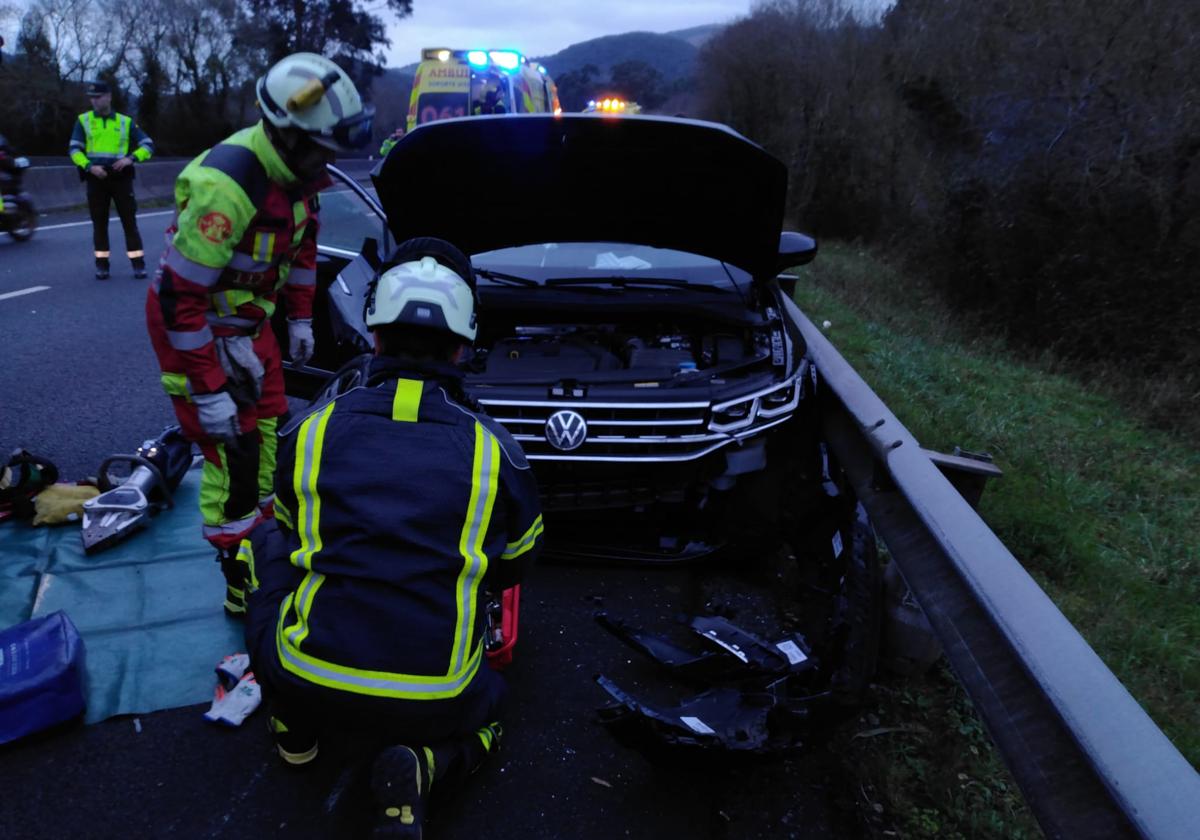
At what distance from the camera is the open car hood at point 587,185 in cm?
348

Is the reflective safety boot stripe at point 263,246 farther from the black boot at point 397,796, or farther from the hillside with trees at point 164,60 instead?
the hillside with trees at point 164,60

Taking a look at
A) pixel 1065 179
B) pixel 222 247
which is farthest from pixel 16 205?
pixel 1065 179

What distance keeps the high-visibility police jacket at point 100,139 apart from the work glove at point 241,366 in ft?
24.5

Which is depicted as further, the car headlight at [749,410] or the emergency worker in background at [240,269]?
the car headlight at [749,410]

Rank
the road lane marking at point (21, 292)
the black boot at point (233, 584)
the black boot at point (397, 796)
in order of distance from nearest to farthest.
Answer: the black boot at point (397, 796) → the black boot at point (233, 584) → the road lane marking at point (21, 292)

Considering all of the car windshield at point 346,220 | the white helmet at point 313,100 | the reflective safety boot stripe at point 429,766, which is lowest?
the reflective safety boot stripe at point 429,766

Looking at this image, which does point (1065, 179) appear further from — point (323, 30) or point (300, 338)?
point (323, 30)

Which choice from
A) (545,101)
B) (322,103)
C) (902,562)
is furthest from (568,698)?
(545,101)

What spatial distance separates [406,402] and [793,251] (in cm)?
245

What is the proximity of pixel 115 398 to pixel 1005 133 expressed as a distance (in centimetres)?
1006

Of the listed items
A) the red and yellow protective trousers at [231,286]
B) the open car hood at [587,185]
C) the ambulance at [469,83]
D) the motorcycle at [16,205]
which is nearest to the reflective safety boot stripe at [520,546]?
the red and yellow protective trousers at [231,286]

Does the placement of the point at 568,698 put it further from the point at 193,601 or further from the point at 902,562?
the point at 193,601

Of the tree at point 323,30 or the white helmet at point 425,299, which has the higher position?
the tree at point 323,30

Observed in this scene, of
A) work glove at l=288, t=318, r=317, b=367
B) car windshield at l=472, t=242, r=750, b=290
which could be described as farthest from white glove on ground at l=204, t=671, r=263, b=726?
car windshield at l=472, t=242, r=750, b=290
